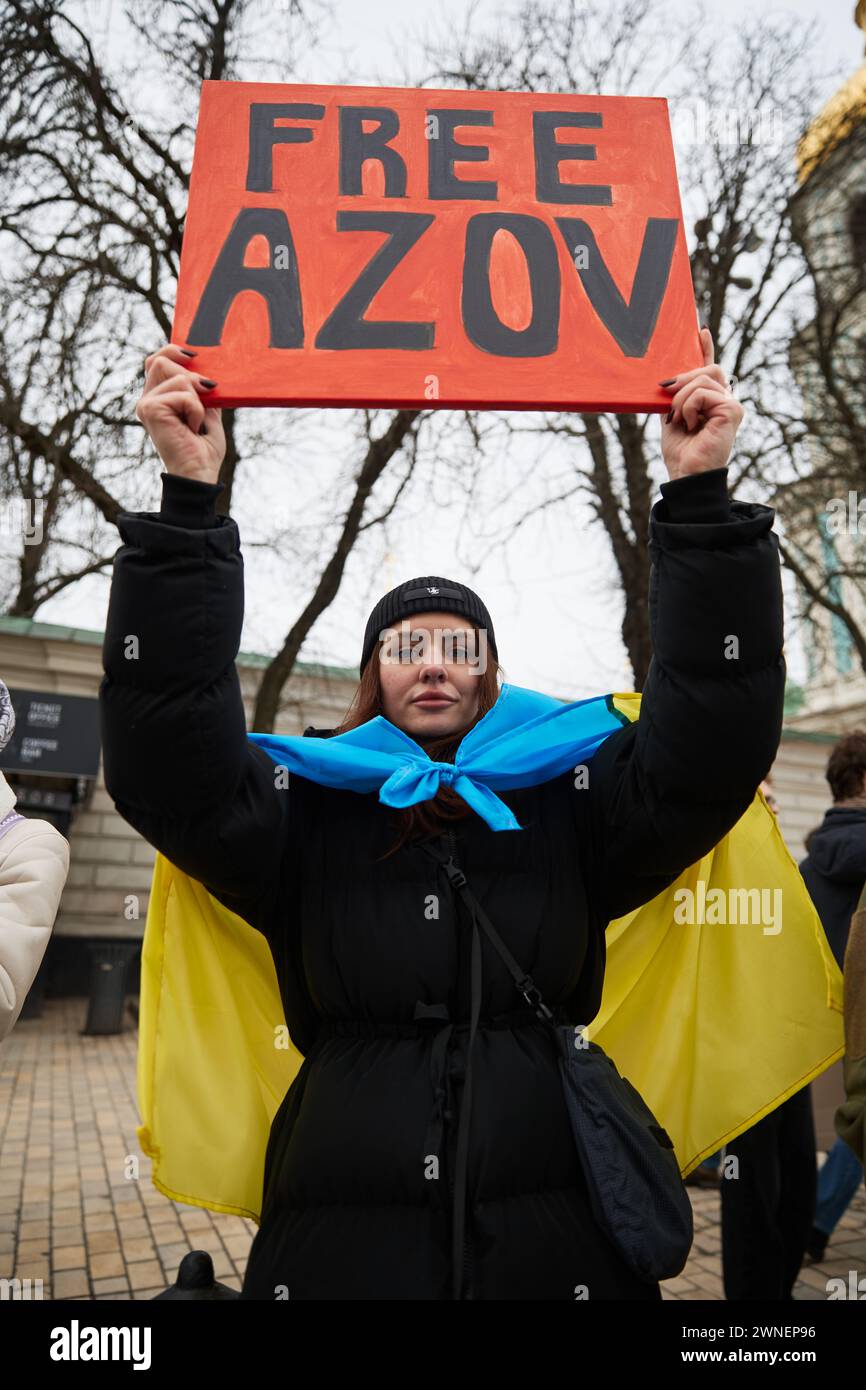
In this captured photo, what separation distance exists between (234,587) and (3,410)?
7338 millimetres

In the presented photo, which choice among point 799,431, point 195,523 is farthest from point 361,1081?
point 799,431

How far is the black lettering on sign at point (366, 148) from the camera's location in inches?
85.4

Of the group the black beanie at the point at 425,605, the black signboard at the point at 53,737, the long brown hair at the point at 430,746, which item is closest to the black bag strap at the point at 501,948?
the long brown hair at the point at 430,746

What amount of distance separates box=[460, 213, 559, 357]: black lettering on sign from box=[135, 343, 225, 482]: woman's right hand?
0.57 m

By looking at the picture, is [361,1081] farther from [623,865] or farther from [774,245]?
[774,245]

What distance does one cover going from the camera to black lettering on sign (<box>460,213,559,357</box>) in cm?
200

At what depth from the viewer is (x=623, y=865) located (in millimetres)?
1820

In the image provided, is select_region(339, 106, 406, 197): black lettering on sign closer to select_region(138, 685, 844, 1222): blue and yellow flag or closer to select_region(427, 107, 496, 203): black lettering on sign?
select_region(427, 107, 496, 203): black lettering on sign

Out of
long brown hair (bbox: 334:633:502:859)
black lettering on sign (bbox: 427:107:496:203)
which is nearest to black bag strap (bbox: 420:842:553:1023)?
long brown hair (bbox: 334:633:502:859)

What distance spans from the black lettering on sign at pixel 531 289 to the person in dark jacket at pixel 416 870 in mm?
353

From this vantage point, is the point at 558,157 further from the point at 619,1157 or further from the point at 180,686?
the point at 619,1157

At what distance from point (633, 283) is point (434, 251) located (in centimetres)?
43

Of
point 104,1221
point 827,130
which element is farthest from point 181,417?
point 827,130

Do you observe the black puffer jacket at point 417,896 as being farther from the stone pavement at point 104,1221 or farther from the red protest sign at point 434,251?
the stone pavement at point 104,1221
